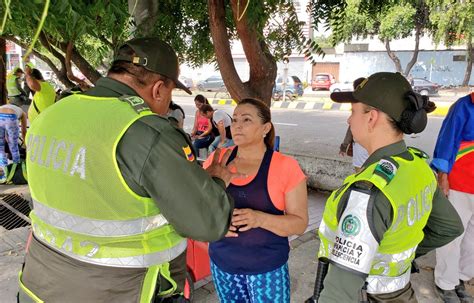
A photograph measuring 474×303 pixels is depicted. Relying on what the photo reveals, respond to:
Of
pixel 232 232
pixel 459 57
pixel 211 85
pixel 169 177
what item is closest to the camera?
pixel 169 177

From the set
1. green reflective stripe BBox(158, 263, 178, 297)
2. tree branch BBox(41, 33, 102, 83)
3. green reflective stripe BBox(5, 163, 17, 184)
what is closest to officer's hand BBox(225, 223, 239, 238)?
green reflective stripe BBox(158, 263, 178, 297)

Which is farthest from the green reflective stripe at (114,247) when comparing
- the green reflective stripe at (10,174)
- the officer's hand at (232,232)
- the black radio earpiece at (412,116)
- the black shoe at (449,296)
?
the green reflective stripe at (10,174)

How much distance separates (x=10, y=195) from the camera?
579 centimetres

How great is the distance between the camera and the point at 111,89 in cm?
142

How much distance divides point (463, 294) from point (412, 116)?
2368 millimetres

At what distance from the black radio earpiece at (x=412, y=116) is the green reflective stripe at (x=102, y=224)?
0.99m

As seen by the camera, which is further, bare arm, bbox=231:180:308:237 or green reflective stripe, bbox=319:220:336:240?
bare arm, bbox=231:180:308:237

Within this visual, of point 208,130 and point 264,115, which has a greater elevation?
point 264,115

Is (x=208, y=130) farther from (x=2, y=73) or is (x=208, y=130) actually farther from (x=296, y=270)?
(x=296, y=270)

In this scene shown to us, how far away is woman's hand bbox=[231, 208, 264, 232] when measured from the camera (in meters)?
1.97

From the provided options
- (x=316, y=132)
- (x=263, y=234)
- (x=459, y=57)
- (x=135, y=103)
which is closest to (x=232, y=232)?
(x=263, y=234)

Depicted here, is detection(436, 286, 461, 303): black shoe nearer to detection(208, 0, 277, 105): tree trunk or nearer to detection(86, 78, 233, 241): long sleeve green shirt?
detection(208, 0, 277, 105): tree trunk

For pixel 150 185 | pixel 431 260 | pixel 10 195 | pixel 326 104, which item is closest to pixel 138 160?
pixel 150 185

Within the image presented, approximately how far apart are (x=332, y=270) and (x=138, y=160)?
782mm
